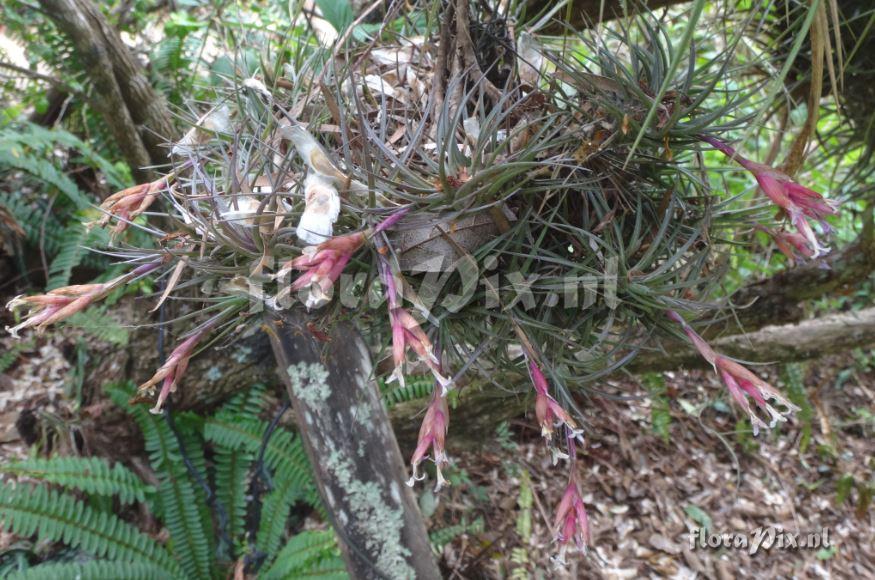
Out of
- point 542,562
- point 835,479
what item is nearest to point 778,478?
point 835,479

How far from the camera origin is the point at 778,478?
78.6 inches

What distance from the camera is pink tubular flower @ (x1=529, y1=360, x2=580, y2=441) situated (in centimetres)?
47

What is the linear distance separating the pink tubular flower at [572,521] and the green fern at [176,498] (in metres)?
1.29

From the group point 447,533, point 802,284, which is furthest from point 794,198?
point 447,533

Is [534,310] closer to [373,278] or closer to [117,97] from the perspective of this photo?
[373,278]

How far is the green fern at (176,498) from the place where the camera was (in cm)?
154

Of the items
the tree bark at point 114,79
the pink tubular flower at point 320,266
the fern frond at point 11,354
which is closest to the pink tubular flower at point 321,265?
the pink tubular flower at point 320,266

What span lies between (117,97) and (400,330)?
44.6 inches

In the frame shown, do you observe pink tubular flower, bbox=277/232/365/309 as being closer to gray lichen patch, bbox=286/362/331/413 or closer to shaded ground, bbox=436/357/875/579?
gray lichen patch, bbox=286/362/331/413

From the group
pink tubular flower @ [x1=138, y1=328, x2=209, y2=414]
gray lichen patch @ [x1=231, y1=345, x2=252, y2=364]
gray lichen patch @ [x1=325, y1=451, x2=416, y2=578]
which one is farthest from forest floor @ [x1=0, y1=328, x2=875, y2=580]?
pink tubular flower @ [x1=138, y1=328, x2=209, y2=414]

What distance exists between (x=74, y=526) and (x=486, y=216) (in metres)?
1.41

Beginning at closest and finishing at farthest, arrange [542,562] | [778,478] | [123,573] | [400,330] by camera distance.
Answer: [400,330]
[123,573]
[542,562]
[778,478]

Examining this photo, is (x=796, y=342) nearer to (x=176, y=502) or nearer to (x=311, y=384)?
(x=311, y=384)

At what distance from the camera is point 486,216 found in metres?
0.52
